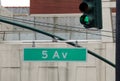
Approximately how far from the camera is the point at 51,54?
48.2 ft

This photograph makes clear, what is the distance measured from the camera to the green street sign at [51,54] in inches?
574

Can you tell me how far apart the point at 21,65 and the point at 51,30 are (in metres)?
3.30

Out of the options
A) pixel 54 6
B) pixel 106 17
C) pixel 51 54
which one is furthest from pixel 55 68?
pixel 54 6

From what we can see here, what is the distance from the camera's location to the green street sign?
574 inches

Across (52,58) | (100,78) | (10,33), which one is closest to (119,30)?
(52,58)

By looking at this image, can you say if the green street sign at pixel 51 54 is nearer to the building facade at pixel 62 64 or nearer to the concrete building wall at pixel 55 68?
the building facade at pixel 62 64

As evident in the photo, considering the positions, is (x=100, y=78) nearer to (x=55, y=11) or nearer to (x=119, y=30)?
(x=119, y=30)

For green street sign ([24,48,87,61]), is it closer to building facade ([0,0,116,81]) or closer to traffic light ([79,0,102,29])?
traffic light ([79,0,102,29])

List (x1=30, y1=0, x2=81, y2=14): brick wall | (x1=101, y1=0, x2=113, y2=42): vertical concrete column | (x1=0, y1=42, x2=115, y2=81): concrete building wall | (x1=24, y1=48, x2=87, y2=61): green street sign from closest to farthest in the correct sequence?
(x1=24, y1=48, x2=87, y2=61): green street sign < (x1=0, y1=42, x2=115, y2=81): concrete building wall < (x1=101, y1=0, x2=113, y2=42): vertical concrete column < (x1=30, y1=0, x2=81, y2=14): brick wall

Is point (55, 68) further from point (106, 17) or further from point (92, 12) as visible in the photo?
point (92, 12)

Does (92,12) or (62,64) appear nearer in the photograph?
(92,12)

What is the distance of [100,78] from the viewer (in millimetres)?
23547

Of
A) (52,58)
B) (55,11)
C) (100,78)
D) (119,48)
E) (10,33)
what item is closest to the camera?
(119,48)

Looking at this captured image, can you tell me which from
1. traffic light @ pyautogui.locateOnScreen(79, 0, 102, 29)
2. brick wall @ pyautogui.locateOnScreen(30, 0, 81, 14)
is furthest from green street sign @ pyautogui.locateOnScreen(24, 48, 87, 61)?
brick wall @ pyautogui.locateOnScreen(30, 0, 81, 14)
